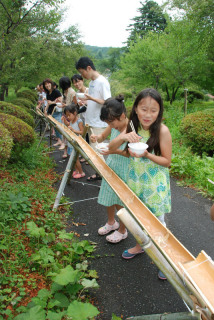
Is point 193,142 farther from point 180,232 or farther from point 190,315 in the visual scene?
point 190,315

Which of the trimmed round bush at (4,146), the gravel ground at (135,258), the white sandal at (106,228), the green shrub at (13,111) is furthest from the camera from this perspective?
the green shrub at (13,111)

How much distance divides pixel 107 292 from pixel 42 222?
50.3 inches

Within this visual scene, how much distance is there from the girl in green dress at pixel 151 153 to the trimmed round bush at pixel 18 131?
285cm

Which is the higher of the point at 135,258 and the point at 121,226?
the point at 121,226

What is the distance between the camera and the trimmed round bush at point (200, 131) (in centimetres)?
611

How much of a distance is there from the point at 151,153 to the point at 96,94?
2105 mm

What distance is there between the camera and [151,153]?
2113mm

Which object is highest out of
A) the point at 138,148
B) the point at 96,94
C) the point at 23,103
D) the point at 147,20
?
the point at 147,20

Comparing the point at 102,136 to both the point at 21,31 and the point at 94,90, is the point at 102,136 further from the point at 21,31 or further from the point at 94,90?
the point at 21,31

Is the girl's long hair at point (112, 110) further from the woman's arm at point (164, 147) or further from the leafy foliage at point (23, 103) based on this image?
the leafy foliage at point (23, 103)

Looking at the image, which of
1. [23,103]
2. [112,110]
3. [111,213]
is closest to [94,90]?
[112,110]

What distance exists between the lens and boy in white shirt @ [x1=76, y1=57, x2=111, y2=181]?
3.68 meters

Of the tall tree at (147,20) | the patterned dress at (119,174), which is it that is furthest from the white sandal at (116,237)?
the tall tree at (147,20)

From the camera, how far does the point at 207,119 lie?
21.3 feet
